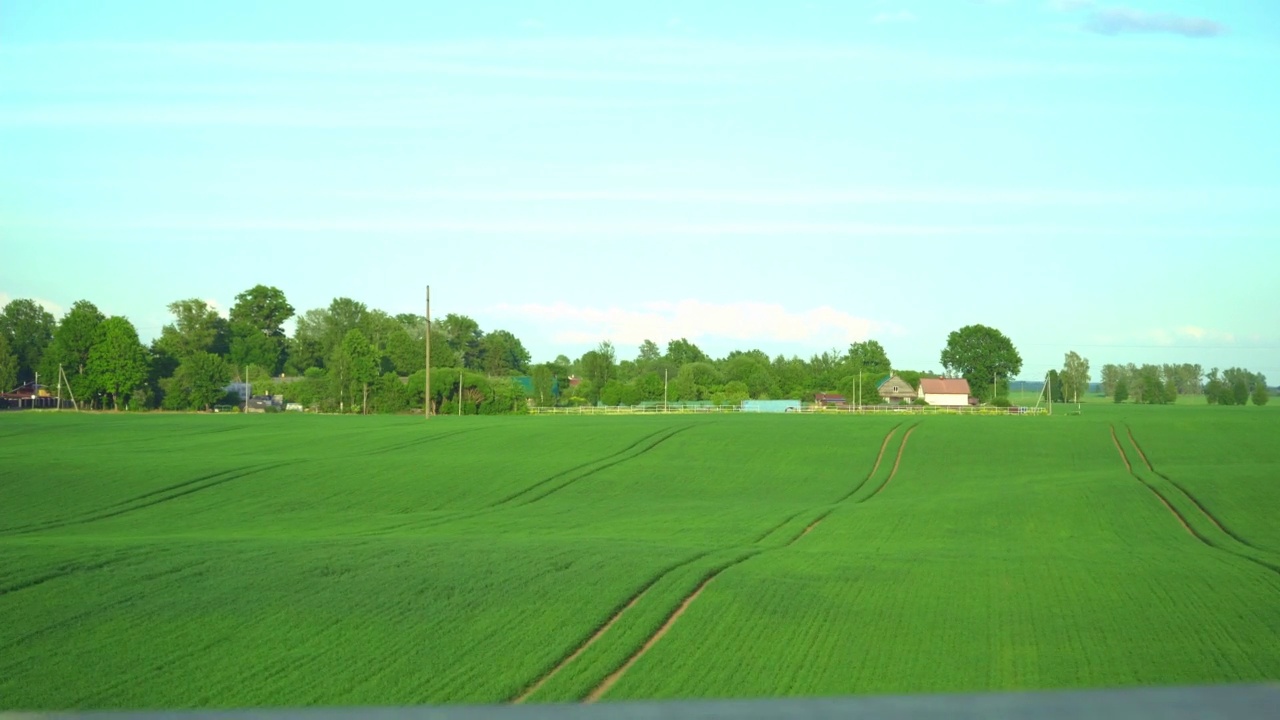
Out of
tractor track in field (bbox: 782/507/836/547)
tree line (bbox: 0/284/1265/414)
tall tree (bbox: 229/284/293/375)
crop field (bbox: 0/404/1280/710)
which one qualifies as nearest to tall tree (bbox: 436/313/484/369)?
tree line (bbox: 0/284/1265/414)

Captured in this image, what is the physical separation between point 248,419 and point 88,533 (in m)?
54.6

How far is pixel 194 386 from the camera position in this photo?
114500 millimetres

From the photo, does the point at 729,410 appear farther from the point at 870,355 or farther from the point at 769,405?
the point at 870,355

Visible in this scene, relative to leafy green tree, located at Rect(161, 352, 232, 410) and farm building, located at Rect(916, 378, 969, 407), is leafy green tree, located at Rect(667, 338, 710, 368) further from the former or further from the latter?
leafy green tree, located at Rect(161, 352, 232, 410)

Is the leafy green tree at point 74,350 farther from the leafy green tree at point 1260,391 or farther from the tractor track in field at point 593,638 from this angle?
the leafy green tree at point 1260,391

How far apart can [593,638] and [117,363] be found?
111784 mm

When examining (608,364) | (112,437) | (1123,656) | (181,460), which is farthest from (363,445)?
(608,364)

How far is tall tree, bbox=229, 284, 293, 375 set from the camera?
547 ft

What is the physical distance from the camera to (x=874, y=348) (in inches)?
7397

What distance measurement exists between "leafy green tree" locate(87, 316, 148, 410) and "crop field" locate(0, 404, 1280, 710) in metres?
66.9

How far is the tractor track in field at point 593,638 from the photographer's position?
14.6 meters

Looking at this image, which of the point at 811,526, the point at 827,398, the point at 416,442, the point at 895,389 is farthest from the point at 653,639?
the point at 895,389

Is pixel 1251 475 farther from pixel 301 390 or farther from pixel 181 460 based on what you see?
pixel 301 390

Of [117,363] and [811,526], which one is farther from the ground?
[117,363]
